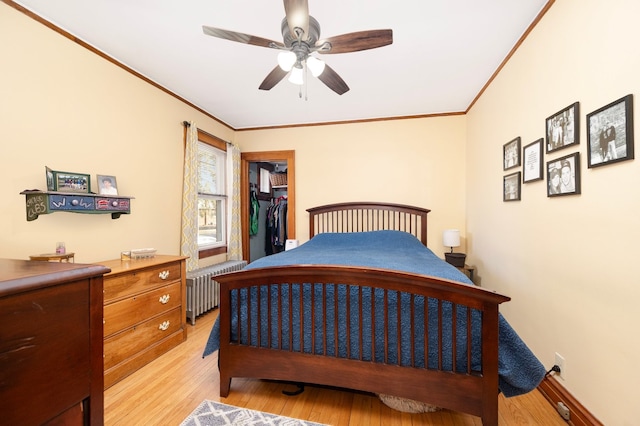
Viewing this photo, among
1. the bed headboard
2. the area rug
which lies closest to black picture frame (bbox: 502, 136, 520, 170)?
the bed headboard

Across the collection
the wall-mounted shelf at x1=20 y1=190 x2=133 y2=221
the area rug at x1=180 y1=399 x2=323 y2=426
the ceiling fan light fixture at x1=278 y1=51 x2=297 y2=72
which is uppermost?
the ceiling fan light fixture at x1=278 y1=51 x2=297 y2=72

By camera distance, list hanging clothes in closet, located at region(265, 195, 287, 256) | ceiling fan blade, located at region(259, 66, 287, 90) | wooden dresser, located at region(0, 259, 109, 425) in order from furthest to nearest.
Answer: hanging clothes in closet, located at region(265, 195, 287, 256) < ceiling fan blade, located at region(259, 66, 287, 90) < wooden dresser, located at region(0, 259, 109, 425)

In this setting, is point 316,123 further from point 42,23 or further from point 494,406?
point 494,406

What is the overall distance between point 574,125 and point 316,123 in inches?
120

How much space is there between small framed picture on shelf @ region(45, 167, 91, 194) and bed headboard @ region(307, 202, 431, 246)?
2529mm

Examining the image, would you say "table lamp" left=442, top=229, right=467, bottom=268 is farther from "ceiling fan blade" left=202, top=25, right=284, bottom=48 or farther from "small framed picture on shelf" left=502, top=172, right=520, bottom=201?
"ceiling fan blade" left=202, top=25, right=284, bottom=48

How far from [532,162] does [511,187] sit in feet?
1.24

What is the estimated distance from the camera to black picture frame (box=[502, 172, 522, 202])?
2211 mm

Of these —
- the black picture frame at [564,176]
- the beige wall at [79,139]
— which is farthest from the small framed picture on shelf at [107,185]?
the black picture frame at [564,176]

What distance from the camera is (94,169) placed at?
2.22m

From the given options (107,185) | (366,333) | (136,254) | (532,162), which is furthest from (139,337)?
(532,162)

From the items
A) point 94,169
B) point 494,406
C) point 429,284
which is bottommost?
point 494,406

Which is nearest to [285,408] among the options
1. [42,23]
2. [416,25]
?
[416,25]

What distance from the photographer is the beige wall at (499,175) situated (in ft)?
4.26
